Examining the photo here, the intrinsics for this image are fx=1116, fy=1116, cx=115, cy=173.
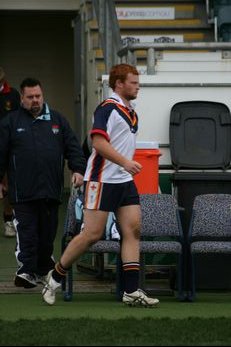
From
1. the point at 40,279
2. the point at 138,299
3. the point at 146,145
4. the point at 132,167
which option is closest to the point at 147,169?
the point at 146,145

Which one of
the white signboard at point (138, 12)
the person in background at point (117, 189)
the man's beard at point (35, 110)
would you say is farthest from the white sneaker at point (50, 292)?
the white signboard at point (138, 12)

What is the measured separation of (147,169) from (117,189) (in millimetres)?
1764

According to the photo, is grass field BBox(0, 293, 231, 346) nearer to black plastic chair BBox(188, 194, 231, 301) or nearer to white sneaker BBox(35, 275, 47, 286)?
white sneaker BBox(35, 275, 47, 286)

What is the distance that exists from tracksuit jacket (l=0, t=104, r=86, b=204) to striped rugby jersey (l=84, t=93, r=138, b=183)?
0.73 m

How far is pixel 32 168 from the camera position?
918 cm

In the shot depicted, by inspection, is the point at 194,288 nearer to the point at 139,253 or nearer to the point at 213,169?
the point at 139,253

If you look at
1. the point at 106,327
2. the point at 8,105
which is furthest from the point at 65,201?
the point at 106,327

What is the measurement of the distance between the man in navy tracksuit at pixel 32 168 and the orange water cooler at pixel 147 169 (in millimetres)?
998

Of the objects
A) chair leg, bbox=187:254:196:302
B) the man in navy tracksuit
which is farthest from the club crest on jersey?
chair leg, bbox=187:254:196:302

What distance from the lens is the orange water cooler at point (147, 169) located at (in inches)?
403

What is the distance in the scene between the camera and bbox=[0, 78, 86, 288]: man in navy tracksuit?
9.20m

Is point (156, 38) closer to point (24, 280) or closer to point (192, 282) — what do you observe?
point (192, 282)

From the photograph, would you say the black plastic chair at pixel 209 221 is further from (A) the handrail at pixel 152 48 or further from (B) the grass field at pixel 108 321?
(A) the handrail at pixel 152 48

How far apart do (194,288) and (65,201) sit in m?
6.61
